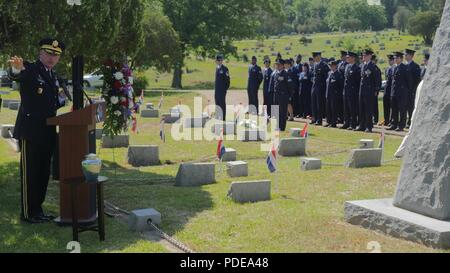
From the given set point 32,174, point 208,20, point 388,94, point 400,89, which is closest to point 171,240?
point 32,174

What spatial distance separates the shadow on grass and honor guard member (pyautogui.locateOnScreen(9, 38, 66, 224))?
0.33 meters

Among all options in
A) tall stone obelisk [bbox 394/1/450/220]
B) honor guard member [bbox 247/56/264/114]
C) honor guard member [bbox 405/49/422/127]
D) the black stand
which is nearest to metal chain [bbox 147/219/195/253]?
the black stand

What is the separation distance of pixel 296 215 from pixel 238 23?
32.3 m

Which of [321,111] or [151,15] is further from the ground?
[151,15]

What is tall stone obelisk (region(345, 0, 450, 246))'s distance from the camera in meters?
6.08

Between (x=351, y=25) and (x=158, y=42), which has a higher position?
(x=351, y=25)

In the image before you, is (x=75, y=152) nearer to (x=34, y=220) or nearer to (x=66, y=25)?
(x=34, y=220)

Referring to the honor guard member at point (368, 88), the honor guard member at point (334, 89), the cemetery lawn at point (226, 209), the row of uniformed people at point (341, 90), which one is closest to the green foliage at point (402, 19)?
the row of uniformed people at point (341, 90)

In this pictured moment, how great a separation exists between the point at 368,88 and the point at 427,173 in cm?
1033

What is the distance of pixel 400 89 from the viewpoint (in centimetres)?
1666
